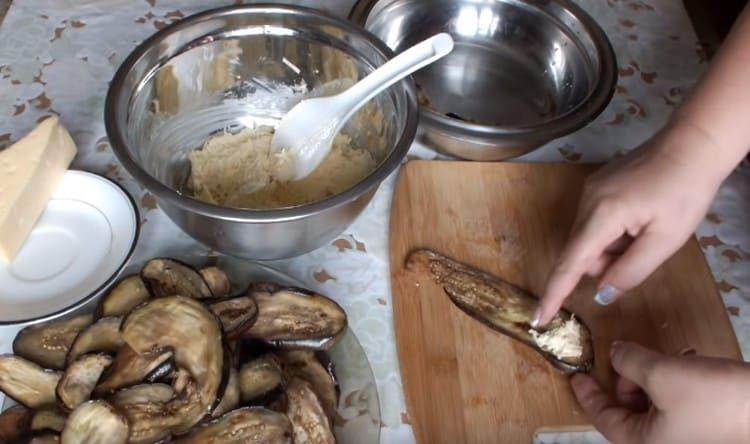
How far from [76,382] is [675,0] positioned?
1022mm

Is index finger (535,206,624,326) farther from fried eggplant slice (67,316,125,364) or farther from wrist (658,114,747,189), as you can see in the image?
fried eggplant slice (67,316,125,364)

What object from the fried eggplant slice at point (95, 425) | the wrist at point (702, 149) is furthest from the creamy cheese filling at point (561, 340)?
the fried eggplant slice at point (95, 425)

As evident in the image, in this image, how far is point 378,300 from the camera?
73 cm

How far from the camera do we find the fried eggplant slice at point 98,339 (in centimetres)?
57

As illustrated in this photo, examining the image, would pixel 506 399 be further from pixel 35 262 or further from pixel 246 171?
pixel 35 262

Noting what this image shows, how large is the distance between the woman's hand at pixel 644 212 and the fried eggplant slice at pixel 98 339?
0.40 meters

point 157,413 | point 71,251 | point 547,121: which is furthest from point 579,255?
point 71,251

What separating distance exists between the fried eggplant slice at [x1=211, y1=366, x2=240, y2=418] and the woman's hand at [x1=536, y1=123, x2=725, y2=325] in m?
0.31

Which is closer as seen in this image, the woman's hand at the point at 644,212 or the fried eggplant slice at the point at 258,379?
the fried eggplant slice at the point at 258,379

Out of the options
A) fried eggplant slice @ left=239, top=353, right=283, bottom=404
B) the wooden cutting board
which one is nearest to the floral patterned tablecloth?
the wooden cutting board

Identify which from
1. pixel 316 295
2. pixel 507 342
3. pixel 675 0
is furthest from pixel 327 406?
pixel 675 0

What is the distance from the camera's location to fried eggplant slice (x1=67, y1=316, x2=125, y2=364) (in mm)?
574

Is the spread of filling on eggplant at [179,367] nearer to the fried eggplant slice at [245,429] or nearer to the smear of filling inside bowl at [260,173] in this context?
the fried eggplant slice at [245,429]

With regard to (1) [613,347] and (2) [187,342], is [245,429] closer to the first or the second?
(2) [187,342]
